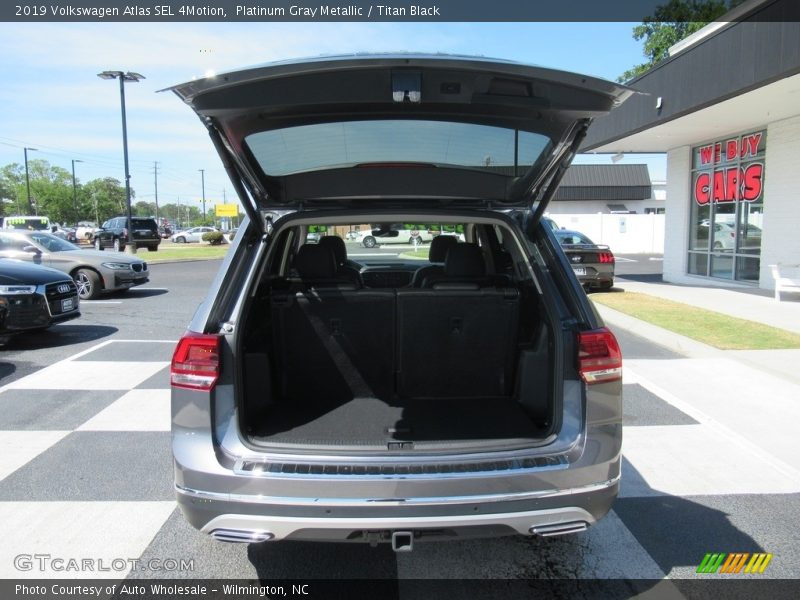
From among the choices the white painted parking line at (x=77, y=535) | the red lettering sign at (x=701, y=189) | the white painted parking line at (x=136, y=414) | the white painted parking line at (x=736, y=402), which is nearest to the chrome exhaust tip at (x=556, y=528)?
the white painted parking line at (x=77, y=535)

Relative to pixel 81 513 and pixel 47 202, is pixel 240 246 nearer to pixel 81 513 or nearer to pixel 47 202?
pixel 81 513

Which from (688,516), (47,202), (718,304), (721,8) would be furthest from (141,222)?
(47,202)

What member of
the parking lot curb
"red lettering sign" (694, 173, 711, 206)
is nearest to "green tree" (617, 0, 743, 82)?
"red lettering sign" (694, 173, 711, 206)

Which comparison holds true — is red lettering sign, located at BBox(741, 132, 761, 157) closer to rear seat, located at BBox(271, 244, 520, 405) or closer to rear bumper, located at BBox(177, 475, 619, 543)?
rear seat, located at BBox(271, 244, 520, 405)

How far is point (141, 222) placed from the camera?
3048 cm

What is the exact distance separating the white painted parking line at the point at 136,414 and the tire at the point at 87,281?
7.32m

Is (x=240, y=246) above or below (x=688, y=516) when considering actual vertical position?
above

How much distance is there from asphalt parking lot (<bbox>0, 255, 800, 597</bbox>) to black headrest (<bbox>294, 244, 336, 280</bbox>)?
60.3 inches

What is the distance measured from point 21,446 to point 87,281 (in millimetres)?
8539

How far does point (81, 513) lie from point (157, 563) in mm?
764

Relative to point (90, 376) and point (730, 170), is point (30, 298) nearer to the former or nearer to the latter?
point (90, 376)

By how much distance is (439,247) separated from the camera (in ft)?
16.0

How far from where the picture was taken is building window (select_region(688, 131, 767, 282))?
13445 millimetres

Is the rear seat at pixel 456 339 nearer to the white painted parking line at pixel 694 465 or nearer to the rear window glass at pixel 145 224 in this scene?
the white painted parking line at pixel 694 465
